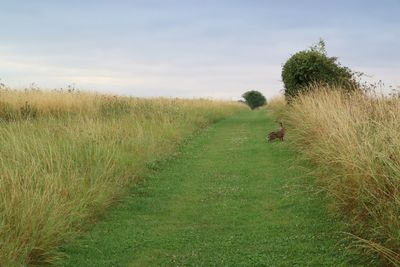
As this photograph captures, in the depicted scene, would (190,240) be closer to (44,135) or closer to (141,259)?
(141,259)

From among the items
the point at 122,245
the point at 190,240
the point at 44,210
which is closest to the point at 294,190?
the point at 190,240

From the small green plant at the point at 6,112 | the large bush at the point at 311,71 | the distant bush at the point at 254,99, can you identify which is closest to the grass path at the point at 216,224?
the small green plant at the point at 6,112

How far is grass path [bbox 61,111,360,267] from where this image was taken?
5.07 meters

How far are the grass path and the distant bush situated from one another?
2842 inches

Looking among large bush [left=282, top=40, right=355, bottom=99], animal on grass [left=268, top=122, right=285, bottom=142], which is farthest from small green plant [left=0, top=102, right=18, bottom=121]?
large bush [left=282, top=40, right=355, bottom=99]

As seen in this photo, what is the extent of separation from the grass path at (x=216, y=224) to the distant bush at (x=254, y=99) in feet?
237

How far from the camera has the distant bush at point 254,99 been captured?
81606 millimetres

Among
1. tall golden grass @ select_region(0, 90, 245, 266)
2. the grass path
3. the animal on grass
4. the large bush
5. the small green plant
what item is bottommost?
the grass path

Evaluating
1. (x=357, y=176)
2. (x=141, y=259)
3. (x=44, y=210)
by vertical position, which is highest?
(x=357, y=176)

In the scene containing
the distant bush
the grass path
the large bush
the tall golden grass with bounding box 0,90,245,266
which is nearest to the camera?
the tall golden grass with bounding box 0,90,245,266

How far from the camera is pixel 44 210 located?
5.11m

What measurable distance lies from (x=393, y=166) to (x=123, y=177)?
15.1ft

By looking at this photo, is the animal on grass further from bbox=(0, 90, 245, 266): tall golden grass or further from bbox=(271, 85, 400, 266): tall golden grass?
bbox=(271, 85, 400, 266): tall golden grass

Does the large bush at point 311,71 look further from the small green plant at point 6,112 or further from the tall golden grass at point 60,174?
the small green plant at point 6,112
